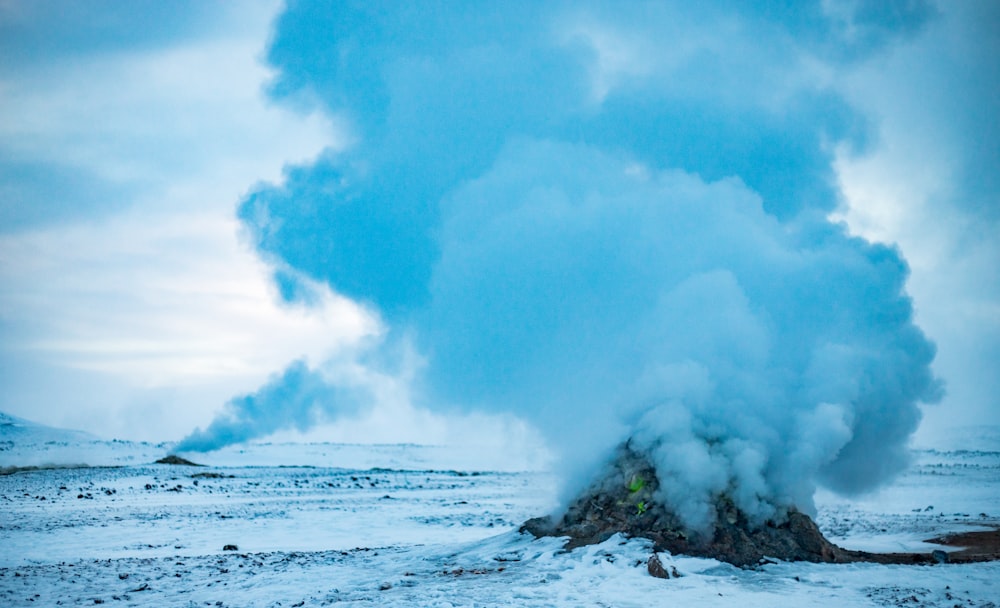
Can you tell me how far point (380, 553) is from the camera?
59.7 feet

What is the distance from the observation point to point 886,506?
29219 millimetres

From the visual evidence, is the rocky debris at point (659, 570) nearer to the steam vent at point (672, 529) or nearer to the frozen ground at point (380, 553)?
the frozen ground at point (380, 553)

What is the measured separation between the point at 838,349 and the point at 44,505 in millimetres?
26072

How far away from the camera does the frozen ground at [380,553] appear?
1306 centimetres

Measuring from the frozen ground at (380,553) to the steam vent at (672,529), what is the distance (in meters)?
0.53

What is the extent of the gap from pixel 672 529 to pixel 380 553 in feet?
23.2

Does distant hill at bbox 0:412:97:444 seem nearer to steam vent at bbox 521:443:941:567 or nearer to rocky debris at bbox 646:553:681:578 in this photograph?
steam vent at bbox 521:443:941:567

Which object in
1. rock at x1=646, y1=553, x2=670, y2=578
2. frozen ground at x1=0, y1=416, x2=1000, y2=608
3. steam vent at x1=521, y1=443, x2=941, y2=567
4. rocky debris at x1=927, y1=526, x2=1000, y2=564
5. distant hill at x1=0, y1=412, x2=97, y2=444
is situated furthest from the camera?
distant hill at x1=0, y1=412, x2=97, y2=444

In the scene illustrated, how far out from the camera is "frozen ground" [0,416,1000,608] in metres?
13.1

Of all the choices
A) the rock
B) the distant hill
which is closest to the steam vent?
the rock

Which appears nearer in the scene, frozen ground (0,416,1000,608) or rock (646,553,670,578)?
frozen ground (0,416,1000,608)

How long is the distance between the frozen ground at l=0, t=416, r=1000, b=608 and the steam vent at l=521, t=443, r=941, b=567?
53 centimetres

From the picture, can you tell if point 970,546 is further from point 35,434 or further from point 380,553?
point 35,434

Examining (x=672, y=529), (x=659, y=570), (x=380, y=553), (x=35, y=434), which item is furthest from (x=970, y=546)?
(x=35, y=434)
